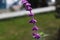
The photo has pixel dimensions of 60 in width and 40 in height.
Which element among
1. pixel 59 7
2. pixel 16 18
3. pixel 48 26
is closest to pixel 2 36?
pixel 48 26

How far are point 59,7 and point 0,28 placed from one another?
8.07 ft

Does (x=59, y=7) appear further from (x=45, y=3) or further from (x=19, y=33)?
(x=45, y=3)

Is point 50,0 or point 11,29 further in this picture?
point 50,0

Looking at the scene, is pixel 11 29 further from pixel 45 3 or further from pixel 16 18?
pixel 45 3

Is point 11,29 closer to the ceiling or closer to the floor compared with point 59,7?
closer to the floor

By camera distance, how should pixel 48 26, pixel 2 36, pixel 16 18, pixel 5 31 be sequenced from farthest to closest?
pixel 16 18, pixel 48 26, pixel 5 31, pixel 2 36

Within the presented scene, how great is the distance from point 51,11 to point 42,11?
0.51 m

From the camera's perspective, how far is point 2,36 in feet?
24.0

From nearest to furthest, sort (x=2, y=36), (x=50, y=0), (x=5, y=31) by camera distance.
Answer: (x=2, y=36) → (x=5, y=31) → (x=50, y=0)

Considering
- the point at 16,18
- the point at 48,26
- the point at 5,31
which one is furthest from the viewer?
the point at 16,18

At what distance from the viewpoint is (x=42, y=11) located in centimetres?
1248

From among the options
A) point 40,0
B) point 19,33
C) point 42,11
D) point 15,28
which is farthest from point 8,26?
point 40,0

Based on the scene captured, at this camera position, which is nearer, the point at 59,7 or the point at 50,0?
the point at 59,7

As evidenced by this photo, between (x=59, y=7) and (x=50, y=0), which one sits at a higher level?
(x=59, y=7)
